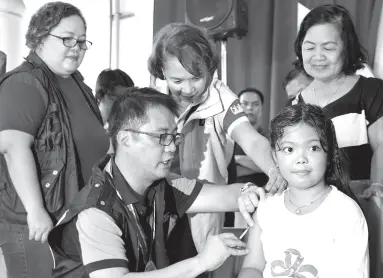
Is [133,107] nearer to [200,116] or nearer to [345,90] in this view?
[200,116]

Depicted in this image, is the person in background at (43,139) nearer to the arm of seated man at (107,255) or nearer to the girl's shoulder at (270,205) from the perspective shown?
the arm of seated man at (107,255)

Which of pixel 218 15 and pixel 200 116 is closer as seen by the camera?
pixel 200 116

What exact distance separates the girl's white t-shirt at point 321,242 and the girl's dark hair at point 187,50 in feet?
1.78

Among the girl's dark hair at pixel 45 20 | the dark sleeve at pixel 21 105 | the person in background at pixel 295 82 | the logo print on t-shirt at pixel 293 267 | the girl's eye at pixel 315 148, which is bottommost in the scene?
the logo print on t-shirt at pixel 293 267

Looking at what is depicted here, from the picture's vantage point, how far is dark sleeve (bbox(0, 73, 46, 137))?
1647 millimetres

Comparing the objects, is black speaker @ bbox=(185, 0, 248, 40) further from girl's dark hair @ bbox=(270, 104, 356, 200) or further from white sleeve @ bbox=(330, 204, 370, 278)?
white sleeve @ bbox=(330, 204, 370, 278)

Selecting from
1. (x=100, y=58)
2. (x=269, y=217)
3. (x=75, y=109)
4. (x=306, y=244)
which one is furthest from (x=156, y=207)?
(x=100, y=58)

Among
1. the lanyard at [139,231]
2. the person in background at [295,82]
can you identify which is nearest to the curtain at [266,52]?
the person in background at [295,82]

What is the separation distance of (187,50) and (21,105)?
0.56 metres

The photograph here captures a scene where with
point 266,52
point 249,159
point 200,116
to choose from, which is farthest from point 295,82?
point 200,116

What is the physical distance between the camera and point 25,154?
5.38ft

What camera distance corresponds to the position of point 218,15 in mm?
3576

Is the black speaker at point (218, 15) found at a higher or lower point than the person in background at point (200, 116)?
higher

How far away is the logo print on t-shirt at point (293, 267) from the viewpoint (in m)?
1.31
